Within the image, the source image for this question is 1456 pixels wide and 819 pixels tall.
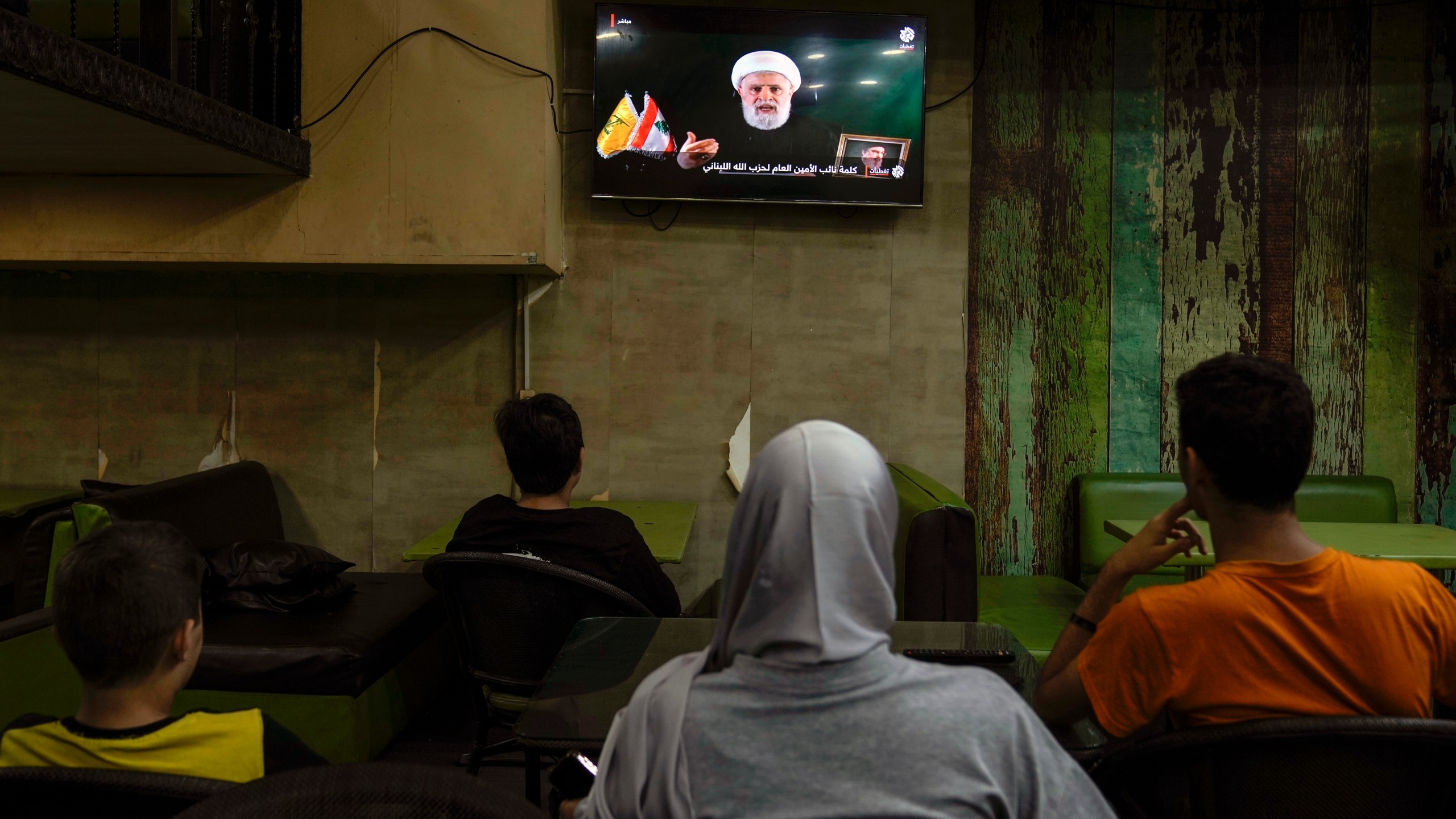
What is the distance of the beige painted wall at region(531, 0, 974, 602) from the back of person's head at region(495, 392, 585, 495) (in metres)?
1.51

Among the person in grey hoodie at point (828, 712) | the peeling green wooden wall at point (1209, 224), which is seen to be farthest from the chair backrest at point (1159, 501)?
the person in grey hoodie at point (828, 712)

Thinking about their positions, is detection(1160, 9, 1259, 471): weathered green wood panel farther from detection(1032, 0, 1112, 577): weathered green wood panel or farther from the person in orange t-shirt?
the person in orange t-shirt

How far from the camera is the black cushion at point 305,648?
2.63 meters

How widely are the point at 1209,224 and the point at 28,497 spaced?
16.2 ft

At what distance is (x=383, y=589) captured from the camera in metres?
3.30

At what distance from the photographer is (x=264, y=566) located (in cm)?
297

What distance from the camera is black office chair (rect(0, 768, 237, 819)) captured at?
937 millimetres

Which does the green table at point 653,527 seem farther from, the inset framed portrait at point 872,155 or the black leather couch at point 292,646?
the inset framed portrait at point 872,155

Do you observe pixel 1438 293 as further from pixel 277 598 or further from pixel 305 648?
pixel 277 598

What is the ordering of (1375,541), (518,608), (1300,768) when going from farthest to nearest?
(1375,541)
(518,608)
(1300,768)

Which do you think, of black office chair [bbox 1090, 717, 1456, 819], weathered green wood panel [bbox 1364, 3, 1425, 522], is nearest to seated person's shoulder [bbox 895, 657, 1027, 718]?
black office chair [bbox 1090, 717, 1456, 819]

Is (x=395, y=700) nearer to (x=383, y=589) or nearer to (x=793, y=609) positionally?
(x=383, y=589)

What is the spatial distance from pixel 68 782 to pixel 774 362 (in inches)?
125

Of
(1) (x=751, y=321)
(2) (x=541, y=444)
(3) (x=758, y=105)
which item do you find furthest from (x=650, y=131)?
(2) (x=541, y=444)
